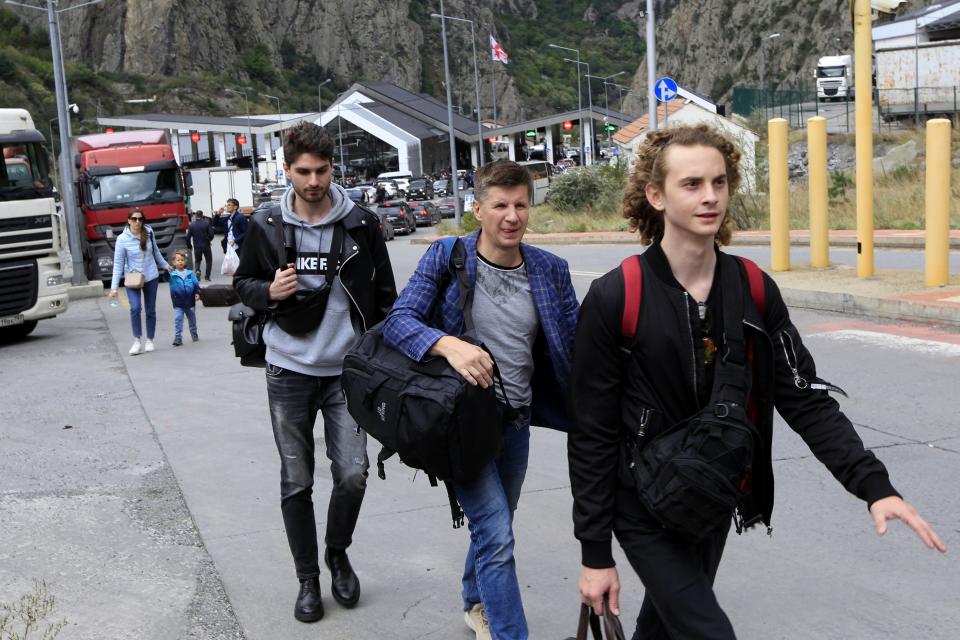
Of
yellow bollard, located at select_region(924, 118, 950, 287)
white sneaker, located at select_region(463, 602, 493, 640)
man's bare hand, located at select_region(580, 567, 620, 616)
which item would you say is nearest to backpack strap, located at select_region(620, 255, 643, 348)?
man's bare hand, located at select_region(580, 567, 620, 616)

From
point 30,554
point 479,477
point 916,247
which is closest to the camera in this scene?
point 479,477

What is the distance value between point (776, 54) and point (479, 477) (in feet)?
320

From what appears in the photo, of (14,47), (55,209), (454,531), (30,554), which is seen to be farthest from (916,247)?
(14,47)

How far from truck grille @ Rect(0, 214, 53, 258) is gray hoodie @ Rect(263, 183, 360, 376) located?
12.0 m

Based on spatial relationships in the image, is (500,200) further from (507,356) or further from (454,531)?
(454,531)

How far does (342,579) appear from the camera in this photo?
504 centimetres

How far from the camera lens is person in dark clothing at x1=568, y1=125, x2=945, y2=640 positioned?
291 centimetres

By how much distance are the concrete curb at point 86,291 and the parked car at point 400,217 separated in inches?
808

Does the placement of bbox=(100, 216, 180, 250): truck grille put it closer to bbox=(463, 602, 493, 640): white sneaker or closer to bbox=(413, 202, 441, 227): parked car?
bbox=(413, 202, 441, 227): parked car

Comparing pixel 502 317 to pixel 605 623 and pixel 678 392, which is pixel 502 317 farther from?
pixel 605 623

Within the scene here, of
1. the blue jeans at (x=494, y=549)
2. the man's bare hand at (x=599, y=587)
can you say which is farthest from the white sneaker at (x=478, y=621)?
the man's bare hand at (x=599, y=587)

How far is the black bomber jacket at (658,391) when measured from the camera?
2.91m

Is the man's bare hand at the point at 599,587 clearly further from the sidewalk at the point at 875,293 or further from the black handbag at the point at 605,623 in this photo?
the sidewalk at the point at 875,293

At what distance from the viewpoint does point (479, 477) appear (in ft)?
12.3
